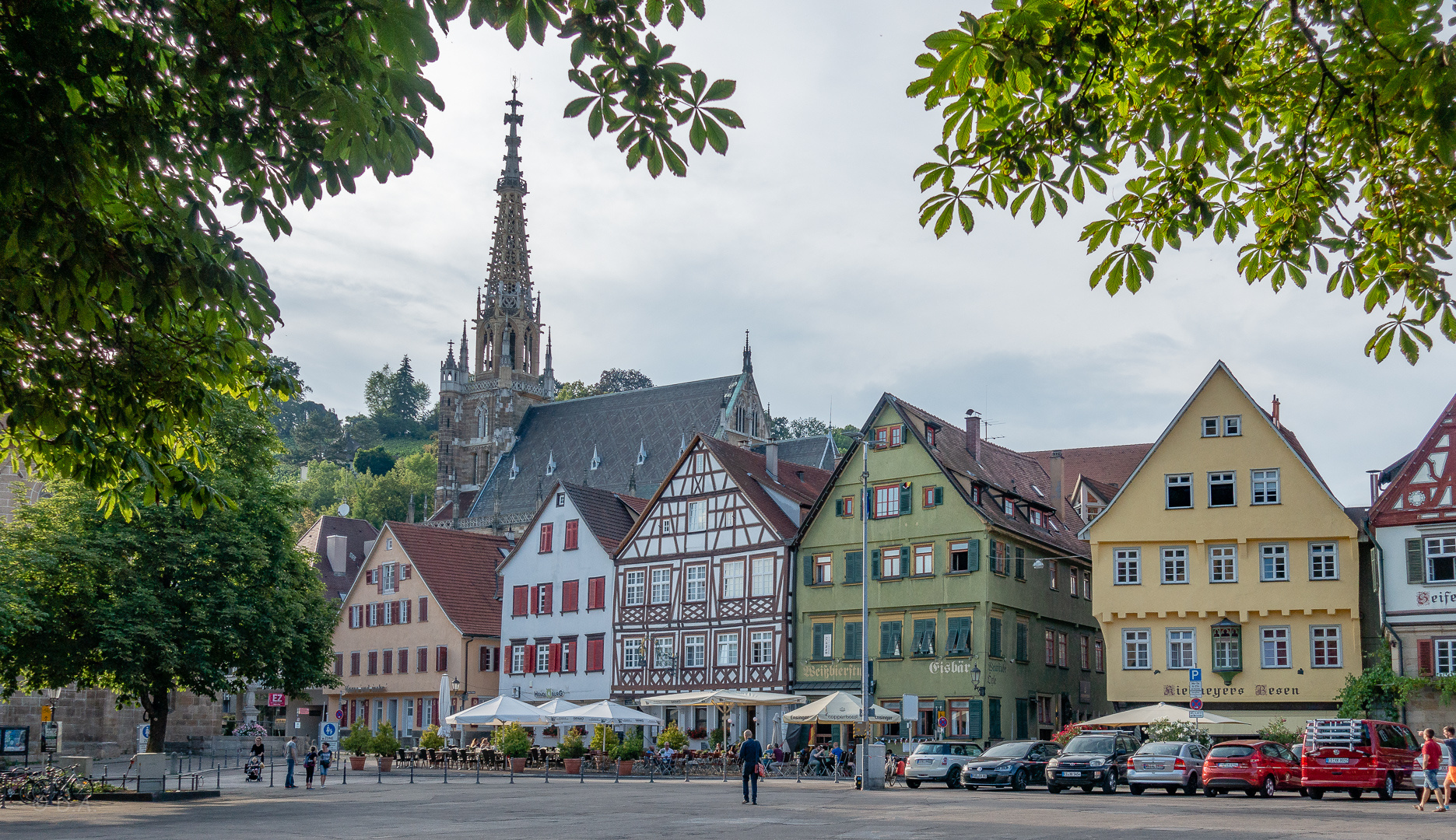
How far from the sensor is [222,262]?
9.28 m

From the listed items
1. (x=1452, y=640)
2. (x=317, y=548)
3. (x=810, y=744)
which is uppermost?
(x=317, y=548)

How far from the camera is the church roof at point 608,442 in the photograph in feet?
312

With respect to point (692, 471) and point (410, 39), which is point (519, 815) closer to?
point (410, 39)

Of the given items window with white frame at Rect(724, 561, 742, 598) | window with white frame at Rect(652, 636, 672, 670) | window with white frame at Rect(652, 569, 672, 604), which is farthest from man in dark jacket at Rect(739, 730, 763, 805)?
window with white frame at Rect(652, 569, 672, 604)

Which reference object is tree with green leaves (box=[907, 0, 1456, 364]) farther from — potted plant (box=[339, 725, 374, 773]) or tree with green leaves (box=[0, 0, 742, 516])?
potted plant (box=[339, 725, 374, 773])

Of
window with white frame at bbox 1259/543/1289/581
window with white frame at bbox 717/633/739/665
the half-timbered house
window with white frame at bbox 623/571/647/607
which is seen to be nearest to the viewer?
window with white frame at bbox 1259/543/1289/581

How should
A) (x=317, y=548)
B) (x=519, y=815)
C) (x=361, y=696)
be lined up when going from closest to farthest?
(x=519, y=815), (x=361, y=696), (x=317, y=548)

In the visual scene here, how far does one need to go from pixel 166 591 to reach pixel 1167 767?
23.8m

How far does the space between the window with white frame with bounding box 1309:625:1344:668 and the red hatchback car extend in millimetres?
9763

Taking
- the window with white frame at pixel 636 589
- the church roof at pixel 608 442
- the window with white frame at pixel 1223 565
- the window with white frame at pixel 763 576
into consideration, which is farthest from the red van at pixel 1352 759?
the church roof at pixel 608 442

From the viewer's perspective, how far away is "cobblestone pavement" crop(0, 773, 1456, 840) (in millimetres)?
18844

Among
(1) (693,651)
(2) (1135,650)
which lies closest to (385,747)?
(1) (693,651)

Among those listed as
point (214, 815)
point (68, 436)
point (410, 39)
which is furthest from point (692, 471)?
point (410, 39)

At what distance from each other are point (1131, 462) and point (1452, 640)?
3142cm
